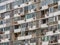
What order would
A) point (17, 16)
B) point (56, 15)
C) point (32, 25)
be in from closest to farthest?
point (56, 15) < point (32, 25) < point (17, 16)

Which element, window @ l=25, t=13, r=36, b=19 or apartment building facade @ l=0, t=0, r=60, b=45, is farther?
window @ l=25, t=13, r=36, b=19

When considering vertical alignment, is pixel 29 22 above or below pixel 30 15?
below

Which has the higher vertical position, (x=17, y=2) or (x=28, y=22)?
(x=17, y=2)

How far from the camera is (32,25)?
3356 cm

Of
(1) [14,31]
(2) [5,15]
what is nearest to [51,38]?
(1) [14,31]

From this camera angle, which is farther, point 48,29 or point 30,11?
point 30,11

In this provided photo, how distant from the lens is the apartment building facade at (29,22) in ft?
102

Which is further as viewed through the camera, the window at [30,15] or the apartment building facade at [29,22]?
the window at [30,15]

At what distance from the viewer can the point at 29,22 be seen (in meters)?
34.0

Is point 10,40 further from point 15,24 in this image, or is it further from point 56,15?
point 56,15

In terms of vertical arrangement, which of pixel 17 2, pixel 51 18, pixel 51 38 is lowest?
pixel 51 38

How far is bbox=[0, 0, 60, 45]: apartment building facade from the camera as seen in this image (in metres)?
30.9

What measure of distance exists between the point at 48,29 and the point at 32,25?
8.71 ft

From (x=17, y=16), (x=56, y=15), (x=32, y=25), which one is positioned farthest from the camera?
(x=17, y=16)
